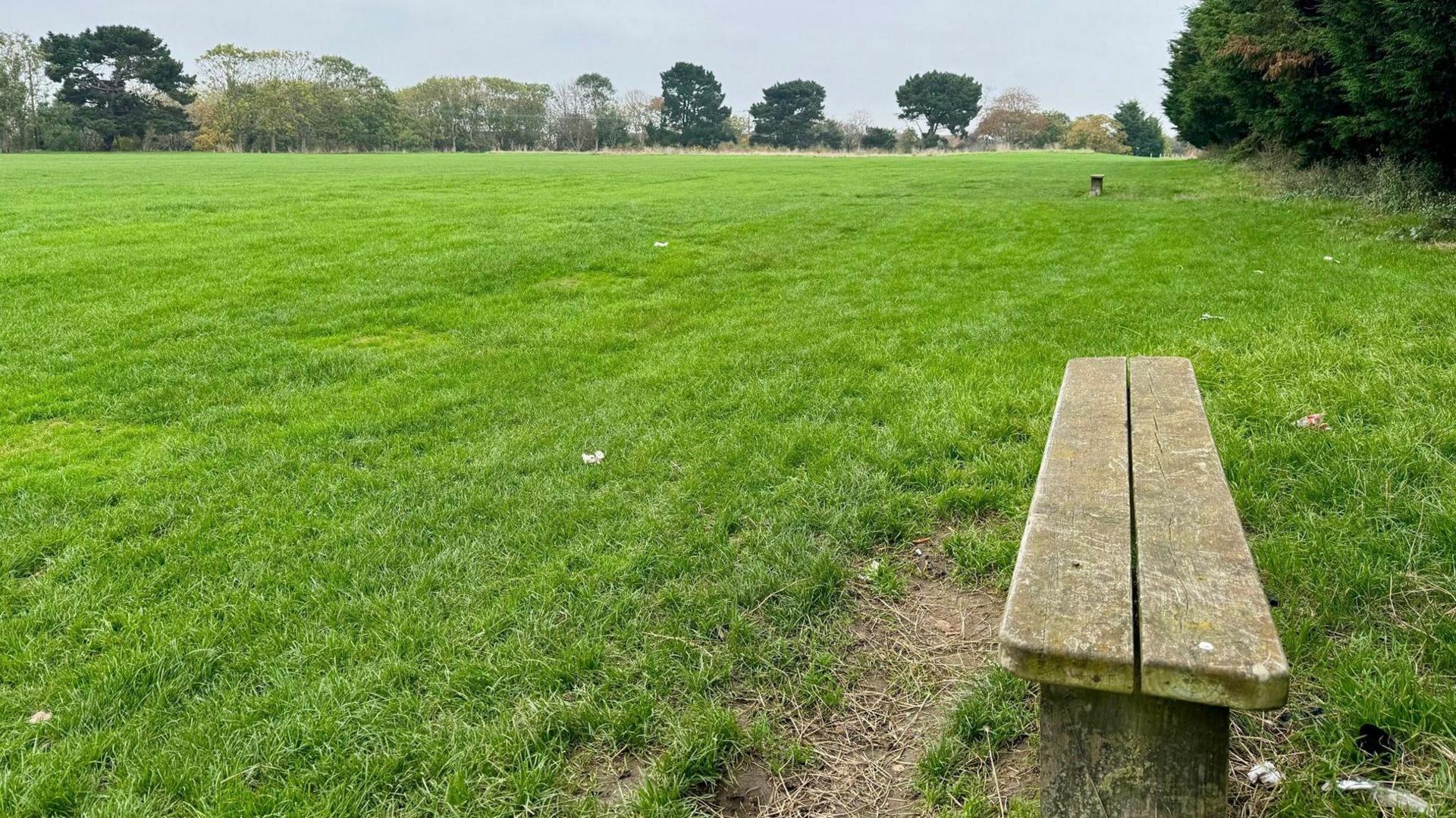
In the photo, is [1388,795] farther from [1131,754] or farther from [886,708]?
[886,708]

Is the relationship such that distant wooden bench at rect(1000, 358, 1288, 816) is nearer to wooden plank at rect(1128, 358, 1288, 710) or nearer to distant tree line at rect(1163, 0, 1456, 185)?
wooden plank at rect(1128, 358, 1288, 710)

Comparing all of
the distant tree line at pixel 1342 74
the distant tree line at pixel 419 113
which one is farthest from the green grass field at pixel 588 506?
the distant tree line at pixel 419 113

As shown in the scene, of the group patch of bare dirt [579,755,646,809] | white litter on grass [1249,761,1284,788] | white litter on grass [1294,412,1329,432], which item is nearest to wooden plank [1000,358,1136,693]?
white litter on grass [1249,761,1284,788]

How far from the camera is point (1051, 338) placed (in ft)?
20.7

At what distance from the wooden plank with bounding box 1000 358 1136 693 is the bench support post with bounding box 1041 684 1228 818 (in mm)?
169

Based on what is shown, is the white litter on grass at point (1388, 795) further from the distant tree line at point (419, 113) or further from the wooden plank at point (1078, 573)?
the distant tree line at point (419, 113)

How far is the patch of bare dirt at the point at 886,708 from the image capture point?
7.23ft

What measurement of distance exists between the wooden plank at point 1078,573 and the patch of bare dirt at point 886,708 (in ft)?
2.37

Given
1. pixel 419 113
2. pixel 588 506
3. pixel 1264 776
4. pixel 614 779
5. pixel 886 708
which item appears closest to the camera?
pixel 1264 776

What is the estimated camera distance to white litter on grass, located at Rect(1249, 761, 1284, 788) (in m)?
2.01

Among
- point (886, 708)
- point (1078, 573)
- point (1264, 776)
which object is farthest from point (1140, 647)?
point (886, 708)

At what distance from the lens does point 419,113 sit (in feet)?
266

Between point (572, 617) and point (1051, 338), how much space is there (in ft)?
15.6

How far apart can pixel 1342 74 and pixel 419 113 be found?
84.0 metres
